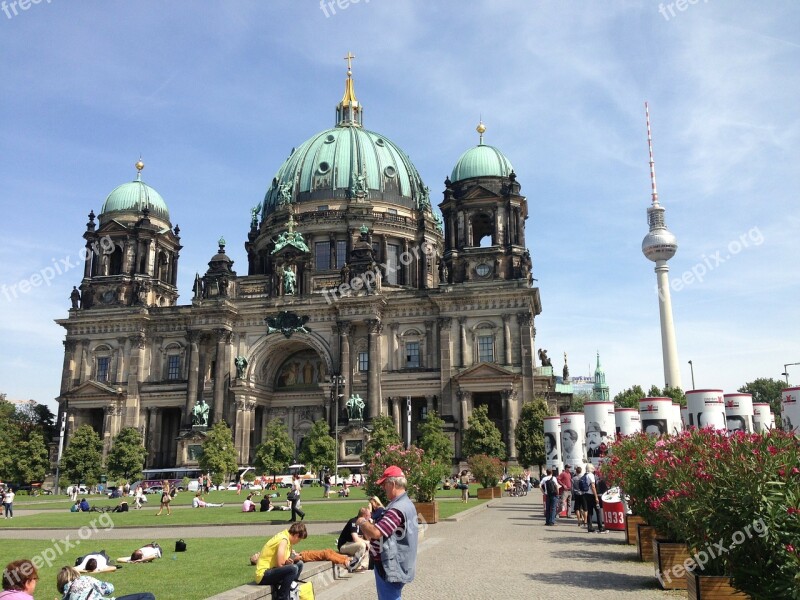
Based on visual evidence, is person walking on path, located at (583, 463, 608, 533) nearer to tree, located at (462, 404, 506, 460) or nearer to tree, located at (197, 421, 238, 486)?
tree, located at (462, 404, 506, 460)

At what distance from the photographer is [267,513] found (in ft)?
106

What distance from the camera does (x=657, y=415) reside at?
94.6ft

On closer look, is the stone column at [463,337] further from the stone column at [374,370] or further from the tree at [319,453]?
the tree at [319,453]

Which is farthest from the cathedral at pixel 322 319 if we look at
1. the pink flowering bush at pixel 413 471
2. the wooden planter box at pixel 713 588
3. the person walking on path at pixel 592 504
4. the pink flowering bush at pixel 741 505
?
the wooden planter box at pixel 713 588

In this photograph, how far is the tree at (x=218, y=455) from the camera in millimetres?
61625

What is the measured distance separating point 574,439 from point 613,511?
38.7 feet

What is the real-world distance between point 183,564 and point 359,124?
8907cm

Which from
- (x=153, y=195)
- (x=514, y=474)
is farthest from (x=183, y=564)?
(x=153, y=195)

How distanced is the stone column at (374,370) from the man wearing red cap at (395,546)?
6109 cm

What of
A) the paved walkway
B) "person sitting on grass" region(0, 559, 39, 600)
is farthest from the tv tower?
"person sitting on grass" region(0, 559, 39, 600)

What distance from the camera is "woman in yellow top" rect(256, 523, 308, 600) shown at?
35.1 ft

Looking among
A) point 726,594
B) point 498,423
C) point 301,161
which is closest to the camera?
point 726,594

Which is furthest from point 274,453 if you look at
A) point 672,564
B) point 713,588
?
point 713,588

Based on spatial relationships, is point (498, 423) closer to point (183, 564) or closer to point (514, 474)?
point (514, 474)
